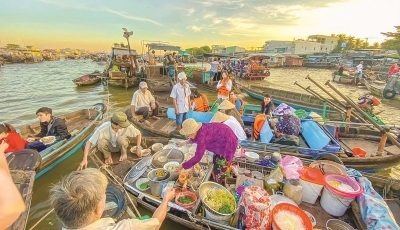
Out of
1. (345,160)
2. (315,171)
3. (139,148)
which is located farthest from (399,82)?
(139,148)

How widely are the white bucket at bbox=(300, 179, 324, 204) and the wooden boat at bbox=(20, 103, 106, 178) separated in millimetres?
6555

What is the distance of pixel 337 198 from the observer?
3.34 metres

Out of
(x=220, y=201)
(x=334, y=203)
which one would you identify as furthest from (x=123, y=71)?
(x=334, y=203)

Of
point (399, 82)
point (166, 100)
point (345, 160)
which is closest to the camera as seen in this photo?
point (345, 160)

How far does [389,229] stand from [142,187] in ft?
13.9

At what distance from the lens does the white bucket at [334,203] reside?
131 inches

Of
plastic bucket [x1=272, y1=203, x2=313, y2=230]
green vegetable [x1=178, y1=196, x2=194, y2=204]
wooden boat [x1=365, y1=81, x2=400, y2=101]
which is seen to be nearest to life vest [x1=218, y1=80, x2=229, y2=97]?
green vegetable [x1=178, y1=196, x2=194, y2=204]

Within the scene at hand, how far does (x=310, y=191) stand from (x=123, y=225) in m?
3.52

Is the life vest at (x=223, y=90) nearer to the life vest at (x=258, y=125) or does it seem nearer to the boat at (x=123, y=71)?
the life vest at (x=258, y=125)

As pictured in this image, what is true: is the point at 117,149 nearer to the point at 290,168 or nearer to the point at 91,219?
the point at 91,219

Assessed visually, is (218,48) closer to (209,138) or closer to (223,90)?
(223,90)

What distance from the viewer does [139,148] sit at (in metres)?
4.95

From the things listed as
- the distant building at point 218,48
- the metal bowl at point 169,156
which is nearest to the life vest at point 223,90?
the metal bowl at point 169,156

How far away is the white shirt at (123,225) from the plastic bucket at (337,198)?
3.25m
